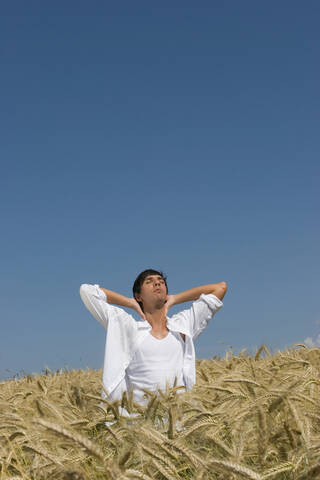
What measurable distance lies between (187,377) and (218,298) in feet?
2.74

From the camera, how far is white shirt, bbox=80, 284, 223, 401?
453 centimetres

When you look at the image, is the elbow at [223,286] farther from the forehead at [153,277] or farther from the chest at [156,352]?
the chest at [156,352]

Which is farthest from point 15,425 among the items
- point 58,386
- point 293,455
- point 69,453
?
point 58,386

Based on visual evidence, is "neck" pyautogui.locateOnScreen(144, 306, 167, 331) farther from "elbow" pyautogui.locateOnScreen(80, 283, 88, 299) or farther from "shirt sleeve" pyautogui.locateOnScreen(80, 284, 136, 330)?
"elbow" pyautogui.locateOnScreen(80, 283, 88, 299)

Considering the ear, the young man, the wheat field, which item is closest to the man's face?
the young man

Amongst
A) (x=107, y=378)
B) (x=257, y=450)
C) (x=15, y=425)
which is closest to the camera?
(x=257, y=450)

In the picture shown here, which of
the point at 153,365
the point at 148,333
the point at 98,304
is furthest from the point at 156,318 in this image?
the point at 98,304

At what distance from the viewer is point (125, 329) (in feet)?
14.9

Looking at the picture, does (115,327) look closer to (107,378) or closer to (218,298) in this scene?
(107,378)

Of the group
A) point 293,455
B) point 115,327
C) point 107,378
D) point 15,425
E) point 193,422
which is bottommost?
point 293,455

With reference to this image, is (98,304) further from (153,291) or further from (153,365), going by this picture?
(153,365)

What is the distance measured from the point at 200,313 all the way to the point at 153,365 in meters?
0.70

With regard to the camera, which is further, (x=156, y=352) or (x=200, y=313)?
(x=200, y=313)

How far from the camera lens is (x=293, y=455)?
2.15m
